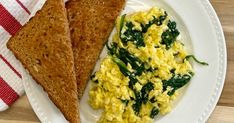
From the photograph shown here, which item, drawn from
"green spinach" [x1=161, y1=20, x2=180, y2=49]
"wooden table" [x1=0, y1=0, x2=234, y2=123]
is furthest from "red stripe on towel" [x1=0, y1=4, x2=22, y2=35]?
"green spinach" [x1=161, y1=20, x2=180, y2=49]

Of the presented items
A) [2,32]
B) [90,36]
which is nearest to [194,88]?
[90,36]

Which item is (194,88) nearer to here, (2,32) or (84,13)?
(84,13)

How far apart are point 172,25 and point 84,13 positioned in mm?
450

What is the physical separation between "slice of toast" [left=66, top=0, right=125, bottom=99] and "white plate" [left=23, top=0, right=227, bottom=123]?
0.41 ft

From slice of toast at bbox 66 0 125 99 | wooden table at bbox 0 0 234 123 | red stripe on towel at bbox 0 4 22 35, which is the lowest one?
wooden table at bbox 0 0 234 123

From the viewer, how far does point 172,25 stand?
15.9ft

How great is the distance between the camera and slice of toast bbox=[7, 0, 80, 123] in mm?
4738

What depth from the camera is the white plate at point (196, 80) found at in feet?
15.7

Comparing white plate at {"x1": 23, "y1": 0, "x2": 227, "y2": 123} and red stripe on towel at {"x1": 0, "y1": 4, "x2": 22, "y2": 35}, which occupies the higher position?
red stripe on towel at {"x1": 0, "y1": 4, "x2": 22, "y2": 35}

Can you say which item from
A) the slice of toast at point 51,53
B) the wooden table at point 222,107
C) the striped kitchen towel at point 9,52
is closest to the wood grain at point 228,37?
the wooden table at point 222,107

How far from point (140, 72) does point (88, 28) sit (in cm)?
35

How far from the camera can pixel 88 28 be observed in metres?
4.82

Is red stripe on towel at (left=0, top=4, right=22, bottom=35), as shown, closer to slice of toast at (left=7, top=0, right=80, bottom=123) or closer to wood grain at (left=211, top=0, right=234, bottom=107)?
slice of toast at (left=7, top=0, right=80, bottom=123)

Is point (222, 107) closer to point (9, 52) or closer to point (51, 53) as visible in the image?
point (51, 53)
